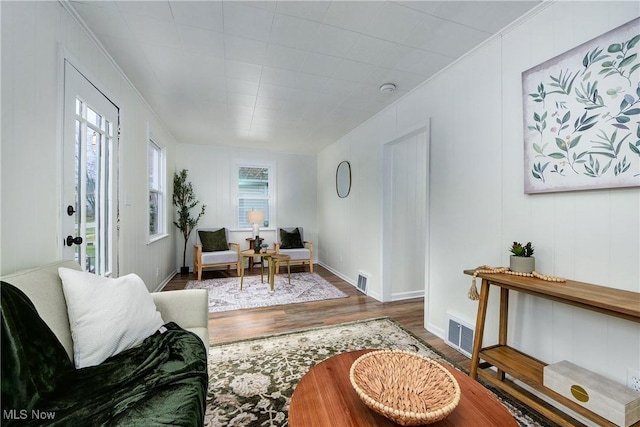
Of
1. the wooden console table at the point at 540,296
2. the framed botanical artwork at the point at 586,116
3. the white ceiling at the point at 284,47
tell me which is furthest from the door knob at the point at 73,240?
the framed botanical artwork at the point at 586,116

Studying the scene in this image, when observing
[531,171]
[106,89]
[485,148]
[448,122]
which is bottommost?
[531,171]

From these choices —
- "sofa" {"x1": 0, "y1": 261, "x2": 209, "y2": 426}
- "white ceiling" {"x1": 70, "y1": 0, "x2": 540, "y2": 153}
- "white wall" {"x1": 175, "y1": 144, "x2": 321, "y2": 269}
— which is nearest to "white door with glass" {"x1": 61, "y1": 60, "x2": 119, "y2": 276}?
"white ceiling" {"x1": 70, "y1": 0, "x2": 540, "y2": 153}

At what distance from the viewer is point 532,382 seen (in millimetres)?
1368

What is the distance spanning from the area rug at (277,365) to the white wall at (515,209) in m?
0.40

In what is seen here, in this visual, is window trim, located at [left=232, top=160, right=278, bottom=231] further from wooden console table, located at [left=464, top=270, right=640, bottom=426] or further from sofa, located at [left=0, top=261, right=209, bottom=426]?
wooden console table, located at [left=464, top=270, right=640, bottom=426]

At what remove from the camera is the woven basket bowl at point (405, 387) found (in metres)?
0.76

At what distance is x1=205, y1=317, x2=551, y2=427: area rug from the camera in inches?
56.3

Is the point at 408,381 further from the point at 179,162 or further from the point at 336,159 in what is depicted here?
the point at 179,162

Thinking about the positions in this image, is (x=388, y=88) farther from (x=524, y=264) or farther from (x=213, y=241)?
(x=213, y=241)

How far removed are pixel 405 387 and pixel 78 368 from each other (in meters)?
1.31

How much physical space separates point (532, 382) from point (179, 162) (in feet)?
18.3

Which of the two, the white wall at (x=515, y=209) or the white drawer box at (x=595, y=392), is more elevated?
the white wall at (x=515, y=209)

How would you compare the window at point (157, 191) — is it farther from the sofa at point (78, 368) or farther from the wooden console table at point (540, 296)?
the wooden console table at point (540, 296)

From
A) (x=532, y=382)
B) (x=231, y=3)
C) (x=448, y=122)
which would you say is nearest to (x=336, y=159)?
(x=448, y=122)
